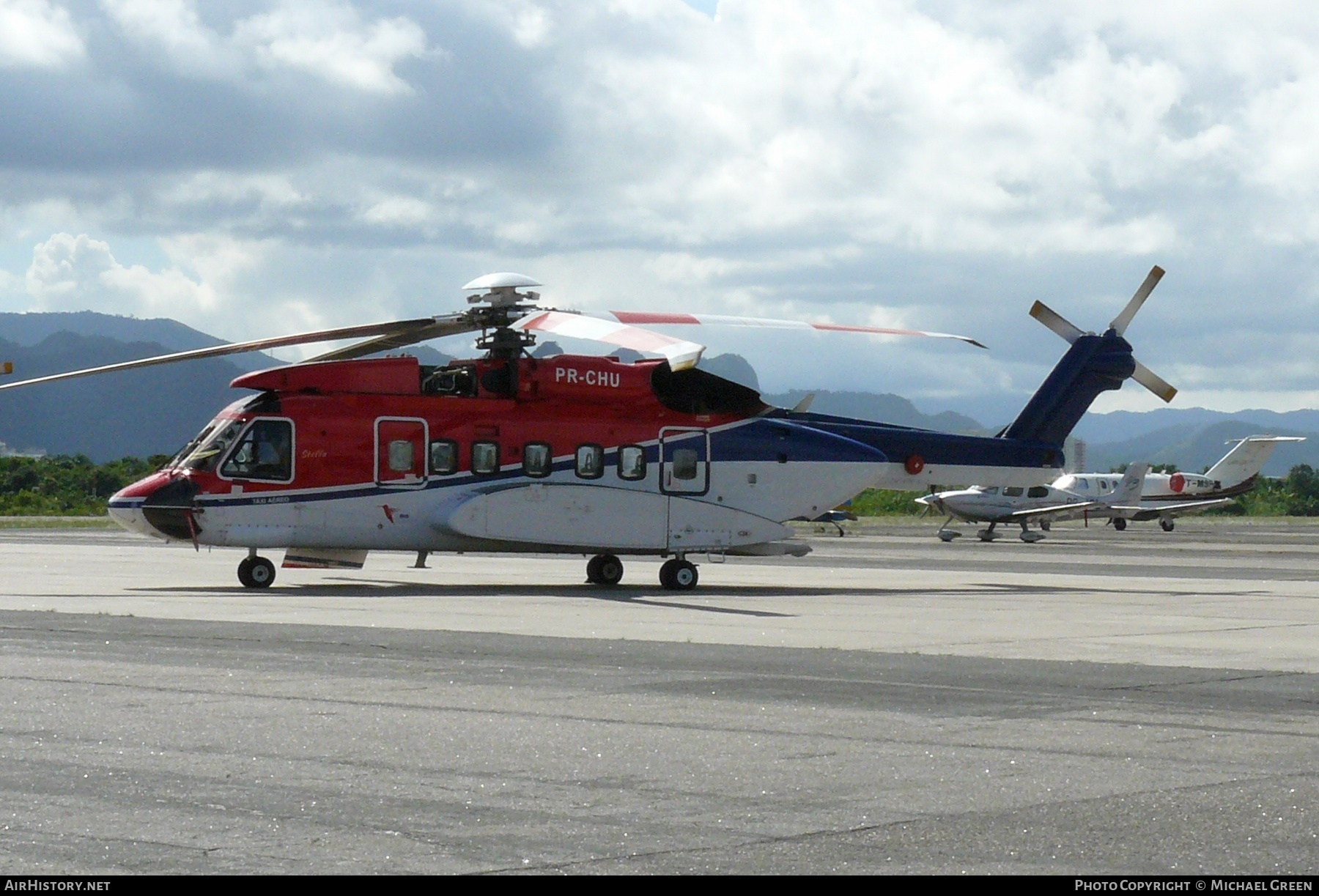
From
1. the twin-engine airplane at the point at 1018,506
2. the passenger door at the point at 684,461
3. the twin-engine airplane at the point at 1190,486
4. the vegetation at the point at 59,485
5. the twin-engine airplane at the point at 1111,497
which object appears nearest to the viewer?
the passenger door at the point at 684,461

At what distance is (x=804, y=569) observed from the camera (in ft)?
116

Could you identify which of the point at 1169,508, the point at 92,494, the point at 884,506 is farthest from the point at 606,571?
the point at 884,506

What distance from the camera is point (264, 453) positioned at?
26.0m

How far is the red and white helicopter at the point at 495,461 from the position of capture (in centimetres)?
2581

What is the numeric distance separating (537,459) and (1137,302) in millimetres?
12125

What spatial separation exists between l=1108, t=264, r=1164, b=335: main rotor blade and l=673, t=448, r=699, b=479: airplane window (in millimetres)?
9449

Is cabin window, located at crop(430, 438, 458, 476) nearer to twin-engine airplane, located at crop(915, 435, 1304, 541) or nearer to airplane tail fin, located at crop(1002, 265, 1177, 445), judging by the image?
airplane tail fin, located at crop(1002, 265, 1177, 445)

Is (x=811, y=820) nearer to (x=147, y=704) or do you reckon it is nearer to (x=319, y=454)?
(x=147, y=704)

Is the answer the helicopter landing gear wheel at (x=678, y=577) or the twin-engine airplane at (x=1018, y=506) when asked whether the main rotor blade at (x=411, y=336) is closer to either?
the helicopter landing gear wheel at (x=678, y=577)

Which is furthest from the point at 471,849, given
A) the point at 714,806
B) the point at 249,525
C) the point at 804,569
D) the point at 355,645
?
the point at 804,569

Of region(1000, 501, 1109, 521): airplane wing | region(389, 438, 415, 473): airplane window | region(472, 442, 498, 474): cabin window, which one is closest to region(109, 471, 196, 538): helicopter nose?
region(389, 438, 415, 473): airplane window

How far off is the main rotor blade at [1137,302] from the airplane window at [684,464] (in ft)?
31.0

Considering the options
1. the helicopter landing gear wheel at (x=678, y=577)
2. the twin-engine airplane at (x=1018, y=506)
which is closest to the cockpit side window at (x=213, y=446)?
the helicopter landing gear wheel at (x=678, y=577)

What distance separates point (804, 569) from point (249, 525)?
44.6 feet
